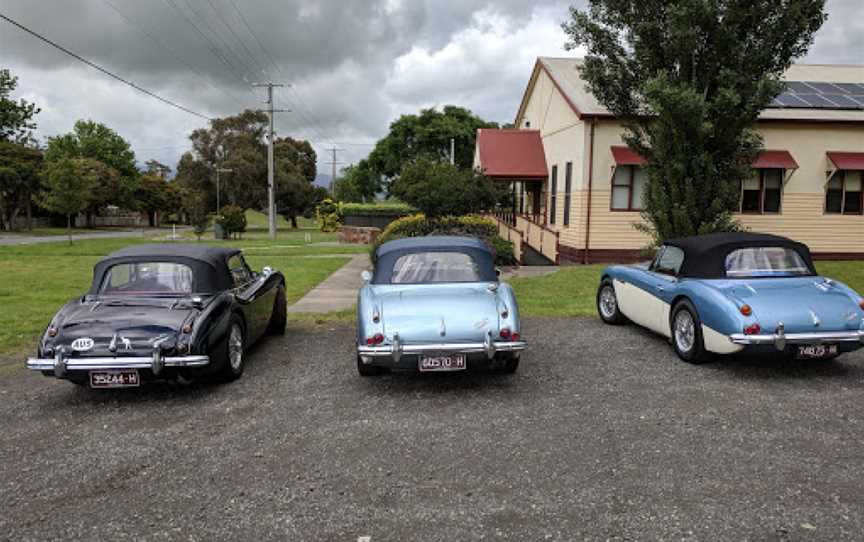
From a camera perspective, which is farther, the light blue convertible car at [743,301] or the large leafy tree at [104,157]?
the large leafy tree at [104,157]

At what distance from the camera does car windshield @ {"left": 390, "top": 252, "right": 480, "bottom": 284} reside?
21.6 feet

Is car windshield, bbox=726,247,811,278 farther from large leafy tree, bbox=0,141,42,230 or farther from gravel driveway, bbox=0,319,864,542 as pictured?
large leafy tree, bbox=0,141,42,230

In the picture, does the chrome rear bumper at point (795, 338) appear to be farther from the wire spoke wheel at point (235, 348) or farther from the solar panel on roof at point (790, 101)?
the solar panel on roof at point (790, 101)

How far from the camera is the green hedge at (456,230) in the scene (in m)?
16.9

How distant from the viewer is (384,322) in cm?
561

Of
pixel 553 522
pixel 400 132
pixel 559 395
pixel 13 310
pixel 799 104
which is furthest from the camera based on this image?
pixel 400 132

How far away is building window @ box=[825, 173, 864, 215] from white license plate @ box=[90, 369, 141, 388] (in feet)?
65.4

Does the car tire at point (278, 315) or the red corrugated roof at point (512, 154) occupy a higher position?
the red corrugated roof at point (512, 154)

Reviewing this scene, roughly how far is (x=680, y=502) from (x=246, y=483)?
2.68m

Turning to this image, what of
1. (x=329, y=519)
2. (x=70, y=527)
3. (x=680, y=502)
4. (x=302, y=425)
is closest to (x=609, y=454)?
(x=680, y=502)

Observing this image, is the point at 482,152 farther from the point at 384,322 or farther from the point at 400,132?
the point at 400,132

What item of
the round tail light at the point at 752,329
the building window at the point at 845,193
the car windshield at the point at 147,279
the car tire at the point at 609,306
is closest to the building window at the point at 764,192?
the building window at the point at 845,193

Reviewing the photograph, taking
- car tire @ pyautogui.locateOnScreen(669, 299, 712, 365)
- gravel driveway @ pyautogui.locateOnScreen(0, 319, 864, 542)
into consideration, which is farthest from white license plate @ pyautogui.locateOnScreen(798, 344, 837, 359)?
car tire @ pyautogui.locateOnScreen(669, 299, 712, 365)

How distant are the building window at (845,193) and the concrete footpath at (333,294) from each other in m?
14.5
